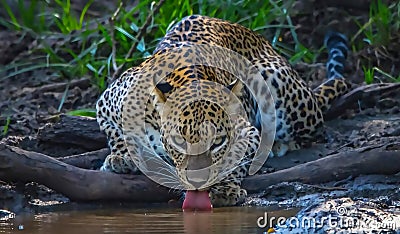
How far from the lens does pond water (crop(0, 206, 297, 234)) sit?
6469mm

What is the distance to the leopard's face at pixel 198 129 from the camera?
7.37 meters

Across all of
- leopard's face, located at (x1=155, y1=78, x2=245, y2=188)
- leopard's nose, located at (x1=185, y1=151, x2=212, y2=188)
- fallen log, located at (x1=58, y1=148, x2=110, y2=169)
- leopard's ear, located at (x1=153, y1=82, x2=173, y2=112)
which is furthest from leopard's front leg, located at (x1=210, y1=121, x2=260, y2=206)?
fallen log, located at (x1=58, y1=148, x2=110, y2=169)

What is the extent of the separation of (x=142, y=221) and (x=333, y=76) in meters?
4.05

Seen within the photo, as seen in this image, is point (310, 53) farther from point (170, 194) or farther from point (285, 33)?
point (170, 194)

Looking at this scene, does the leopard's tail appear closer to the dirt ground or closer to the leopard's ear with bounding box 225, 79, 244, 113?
the dirt ground

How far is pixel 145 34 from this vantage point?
1166 cm

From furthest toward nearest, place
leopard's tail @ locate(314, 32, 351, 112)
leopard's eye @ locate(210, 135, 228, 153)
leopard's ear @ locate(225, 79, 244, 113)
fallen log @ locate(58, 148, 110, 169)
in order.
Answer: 1. leopard's tail @ locate(314, 32, 351, 112)
2. fallen log @ locate(58, 148, 110, 169)
3. leopard's ear @ locate(225, 79, 244, 113)
4. leopard's eye @ locate(210, 135, 228, 153)

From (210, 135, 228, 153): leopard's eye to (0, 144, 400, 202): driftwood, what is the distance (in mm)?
478

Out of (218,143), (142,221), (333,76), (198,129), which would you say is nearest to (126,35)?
(333,76)

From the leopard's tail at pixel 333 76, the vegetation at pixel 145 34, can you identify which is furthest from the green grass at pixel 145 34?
the leopard's tail at pixel 333 76

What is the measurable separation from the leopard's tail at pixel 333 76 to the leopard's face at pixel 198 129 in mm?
2181

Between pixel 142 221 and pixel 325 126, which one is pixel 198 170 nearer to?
pixel 142 221

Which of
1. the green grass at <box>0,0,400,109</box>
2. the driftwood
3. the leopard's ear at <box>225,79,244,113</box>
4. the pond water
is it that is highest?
the green grass at <box>0,0,400,109</box>

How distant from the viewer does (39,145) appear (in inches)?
360
